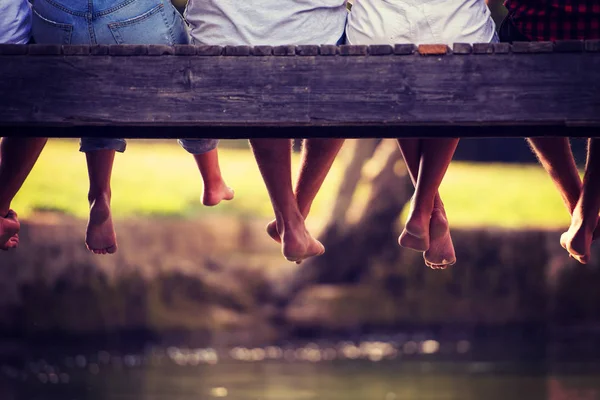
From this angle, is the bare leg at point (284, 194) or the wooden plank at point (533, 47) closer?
the wooden plank at point (533, 47)

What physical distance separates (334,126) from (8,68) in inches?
28.0

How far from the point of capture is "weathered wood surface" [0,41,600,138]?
215 centimetres

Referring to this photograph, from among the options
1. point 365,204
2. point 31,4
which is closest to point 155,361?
point 365,204

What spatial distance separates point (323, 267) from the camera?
915 centimetres

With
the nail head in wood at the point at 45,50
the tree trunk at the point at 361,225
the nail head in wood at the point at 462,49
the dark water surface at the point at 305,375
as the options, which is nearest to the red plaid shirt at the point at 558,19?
the nail head in wood at the point at 462,49

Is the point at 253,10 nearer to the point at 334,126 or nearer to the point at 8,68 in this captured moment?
the point at 334,126

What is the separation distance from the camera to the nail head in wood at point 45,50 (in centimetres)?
216

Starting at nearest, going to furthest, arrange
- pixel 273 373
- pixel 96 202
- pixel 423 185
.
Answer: pixel 423 185
pixel 96 202
pixel 273 373

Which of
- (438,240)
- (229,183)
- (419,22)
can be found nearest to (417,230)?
(438,240)

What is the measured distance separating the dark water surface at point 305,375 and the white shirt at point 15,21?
4.33 m

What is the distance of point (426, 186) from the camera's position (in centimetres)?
291

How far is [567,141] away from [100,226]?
4.69 feet

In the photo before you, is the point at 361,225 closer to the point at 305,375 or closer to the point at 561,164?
the point at 305,375

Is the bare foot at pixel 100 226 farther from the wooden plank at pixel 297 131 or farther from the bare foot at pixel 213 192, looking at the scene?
the wooden plank at pixel 297 131
